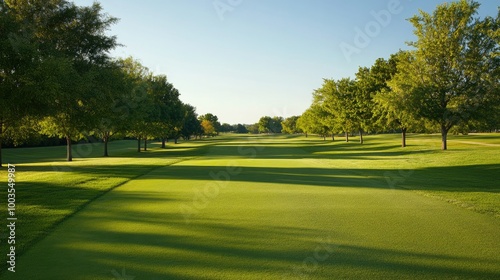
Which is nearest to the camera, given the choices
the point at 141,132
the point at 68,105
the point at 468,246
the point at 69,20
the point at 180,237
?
the point at 468,246

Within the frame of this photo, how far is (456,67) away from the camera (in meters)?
31.8

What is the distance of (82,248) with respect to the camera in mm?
7082

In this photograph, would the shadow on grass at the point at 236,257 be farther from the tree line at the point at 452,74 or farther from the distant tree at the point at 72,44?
the tree line at the point at 452,74

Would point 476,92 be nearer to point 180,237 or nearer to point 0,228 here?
point 180,237

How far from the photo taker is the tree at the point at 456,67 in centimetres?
3111

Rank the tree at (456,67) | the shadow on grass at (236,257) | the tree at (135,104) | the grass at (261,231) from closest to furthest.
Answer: the shadow on grass at (236,257) < the grass at (261,231) < the tree at (456,67) < the tree at (135,104)

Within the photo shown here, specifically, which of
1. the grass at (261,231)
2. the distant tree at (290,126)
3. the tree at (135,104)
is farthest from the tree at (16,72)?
the distant tree at (290,126)

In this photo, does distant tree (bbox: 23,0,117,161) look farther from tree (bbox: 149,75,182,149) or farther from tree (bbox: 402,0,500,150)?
tree (bbox: 402,0,500,150)

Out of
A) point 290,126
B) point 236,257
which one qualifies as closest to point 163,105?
point 236,257

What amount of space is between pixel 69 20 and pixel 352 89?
44939 mm

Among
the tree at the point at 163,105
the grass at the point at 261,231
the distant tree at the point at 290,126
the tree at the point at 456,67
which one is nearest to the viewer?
the grass at the point at 261,231

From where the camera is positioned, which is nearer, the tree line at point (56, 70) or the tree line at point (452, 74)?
the tree line at point (56, 70)

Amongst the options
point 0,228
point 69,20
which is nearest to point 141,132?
point 69,20

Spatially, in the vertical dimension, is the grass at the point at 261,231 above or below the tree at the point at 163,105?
below
